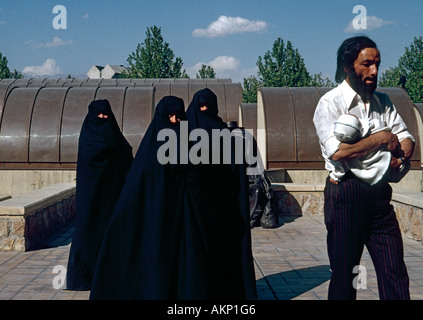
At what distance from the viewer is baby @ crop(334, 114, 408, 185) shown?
2.95 m

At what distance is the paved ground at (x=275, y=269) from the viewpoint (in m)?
4.93

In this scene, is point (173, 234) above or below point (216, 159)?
below

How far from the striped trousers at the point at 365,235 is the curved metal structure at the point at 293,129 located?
8814 mm

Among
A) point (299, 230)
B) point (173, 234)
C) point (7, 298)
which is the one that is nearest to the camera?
point (173, 234)

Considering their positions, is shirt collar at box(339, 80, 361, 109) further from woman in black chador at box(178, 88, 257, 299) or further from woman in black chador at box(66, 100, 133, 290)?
woman in black chador at box(66, 100, 133, 290)

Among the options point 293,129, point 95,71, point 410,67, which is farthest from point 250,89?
point 95,71

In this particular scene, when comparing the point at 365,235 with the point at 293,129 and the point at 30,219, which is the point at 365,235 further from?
the point at 293,129

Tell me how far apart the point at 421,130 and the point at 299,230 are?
23.1 feet

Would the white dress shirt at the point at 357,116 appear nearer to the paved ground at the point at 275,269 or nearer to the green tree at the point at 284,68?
the paved ground at the point at 275,269

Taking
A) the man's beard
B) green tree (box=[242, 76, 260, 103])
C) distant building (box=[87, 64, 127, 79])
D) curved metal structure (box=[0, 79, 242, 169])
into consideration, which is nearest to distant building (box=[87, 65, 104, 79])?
distant building (box=[87, 64, 127, 79])

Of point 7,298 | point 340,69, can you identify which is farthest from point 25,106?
point 340,69

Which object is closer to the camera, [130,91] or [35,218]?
[35,218]

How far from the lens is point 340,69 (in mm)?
3262
